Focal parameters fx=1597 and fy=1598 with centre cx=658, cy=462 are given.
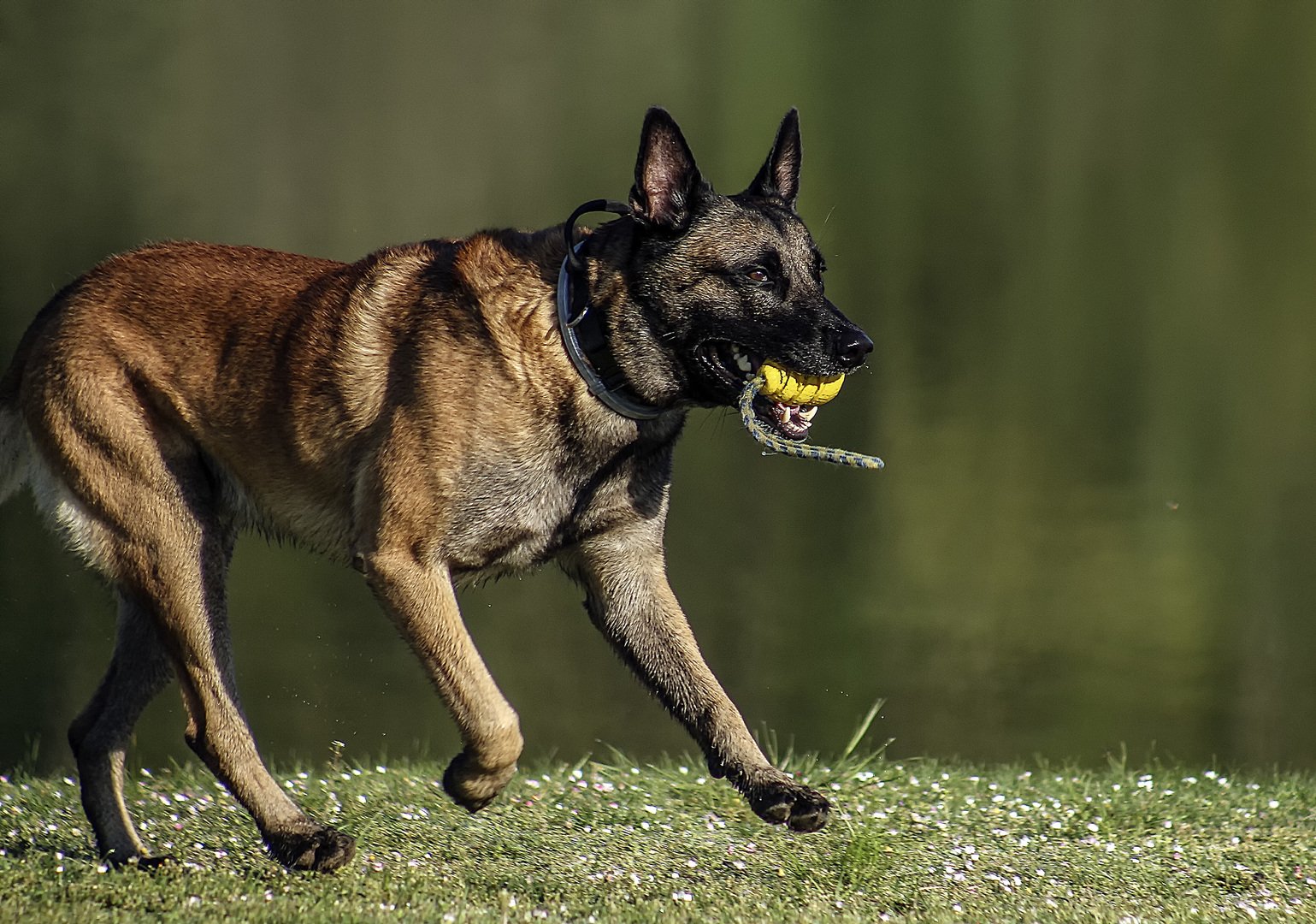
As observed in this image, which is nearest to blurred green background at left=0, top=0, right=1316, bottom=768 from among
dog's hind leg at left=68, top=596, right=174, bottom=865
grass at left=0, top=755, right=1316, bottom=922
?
grass at left=0, top=755, right=1316, bottom=922

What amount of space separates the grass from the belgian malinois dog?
0.33 m

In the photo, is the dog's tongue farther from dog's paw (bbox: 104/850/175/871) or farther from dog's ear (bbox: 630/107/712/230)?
dog's paw (bbox: 104/850/175/871)

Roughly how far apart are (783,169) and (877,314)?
713cm

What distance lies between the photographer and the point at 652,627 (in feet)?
17.0

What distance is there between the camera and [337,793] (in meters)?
6.25

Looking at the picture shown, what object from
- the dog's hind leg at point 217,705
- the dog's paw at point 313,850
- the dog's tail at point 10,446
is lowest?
the dog's paw at point 313,850

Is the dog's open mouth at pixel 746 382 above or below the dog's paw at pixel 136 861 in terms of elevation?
above

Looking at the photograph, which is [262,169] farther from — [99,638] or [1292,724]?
[1292,724]

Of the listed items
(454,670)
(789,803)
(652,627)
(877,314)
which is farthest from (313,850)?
(877,314)

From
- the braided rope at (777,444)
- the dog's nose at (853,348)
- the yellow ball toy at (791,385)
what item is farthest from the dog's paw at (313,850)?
the dog's nose at (853,348)

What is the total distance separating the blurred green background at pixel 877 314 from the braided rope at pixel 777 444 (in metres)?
1.85

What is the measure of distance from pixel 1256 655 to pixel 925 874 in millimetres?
4908

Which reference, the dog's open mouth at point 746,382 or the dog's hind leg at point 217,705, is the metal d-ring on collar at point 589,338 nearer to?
the dog's open mouth at point 746,382

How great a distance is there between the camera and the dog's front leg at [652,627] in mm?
5078
